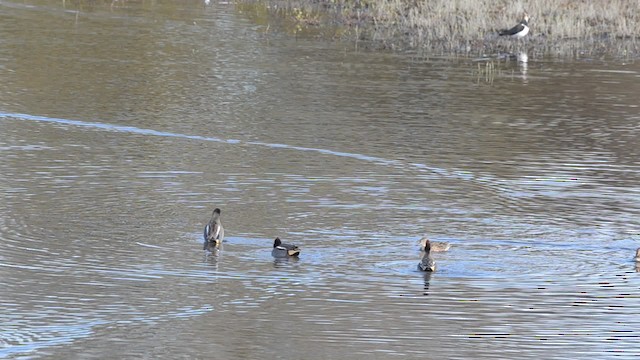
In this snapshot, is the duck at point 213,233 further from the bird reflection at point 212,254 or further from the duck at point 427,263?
the duck at point 427,263

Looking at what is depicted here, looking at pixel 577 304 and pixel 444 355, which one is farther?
pixel 577 304

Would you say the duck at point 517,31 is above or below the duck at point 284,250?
above

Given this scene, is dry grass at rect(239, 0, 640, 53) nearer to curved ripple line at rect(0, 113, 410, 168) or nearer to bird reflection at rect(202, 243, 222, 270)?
curved ripple line at rect(0, 113, 410, 168)

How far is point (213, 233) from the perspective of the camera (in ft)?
47.0

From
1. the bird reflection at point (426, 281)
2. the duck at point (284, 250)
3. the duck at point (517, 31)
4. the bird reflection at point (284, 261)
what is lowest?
the bird reflection at point (426, 281)

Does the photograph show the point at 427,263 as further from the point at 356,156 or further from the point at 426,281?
the point at 356,156

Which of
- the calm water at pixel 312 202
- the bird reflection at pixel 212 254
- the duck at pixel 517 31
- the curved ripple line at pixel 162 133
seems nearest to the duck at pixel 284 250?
the calm water at pixel 312 202

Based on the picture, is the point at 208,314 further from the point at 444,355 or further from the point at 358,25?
the point at 358,25

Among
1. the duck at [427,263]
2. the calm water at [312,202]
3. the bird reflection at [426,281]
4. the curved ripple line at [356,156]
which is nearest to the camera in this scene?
the calm water at [312,202]

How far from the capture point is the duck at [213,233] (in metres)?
14.3

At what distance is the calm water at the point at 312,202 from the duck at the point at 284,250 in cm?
23

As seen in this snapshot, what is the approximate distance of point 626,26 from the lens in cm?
3584

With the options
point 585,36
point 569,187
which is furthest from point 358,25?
point 569,187

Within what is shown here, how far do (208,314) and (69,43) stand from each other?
20.4 m
